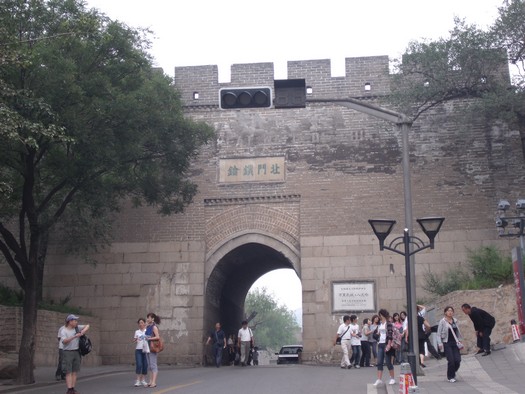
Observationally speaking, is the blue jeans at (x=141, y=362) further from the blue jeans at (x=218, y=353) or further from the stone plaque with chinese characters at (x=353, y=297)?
the stone plaque with chinese characters at (x=353, y=297)

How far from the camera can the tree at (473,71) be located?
1942 cm

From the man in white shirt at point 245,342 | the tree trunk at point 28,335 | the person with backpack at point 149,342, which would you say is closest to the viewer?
the person with backpack at point 149,342

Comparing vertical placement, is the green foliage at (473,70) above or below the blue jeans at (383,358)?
above

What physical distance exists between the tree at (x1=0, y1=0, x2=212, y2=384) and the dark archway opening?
5.76 meters

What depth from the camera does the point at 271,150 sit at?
72.2 feet

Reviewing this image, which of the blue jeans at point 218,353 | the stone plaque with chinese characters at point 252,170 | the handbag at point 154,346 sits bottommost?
the blue jeans at point 218,353

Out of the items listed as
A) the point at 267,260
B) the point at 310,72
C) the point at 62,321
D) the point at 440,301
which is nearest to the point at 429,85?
the point at 310,72

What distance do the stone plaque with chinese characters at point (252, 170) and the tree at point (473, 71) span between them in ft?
12.6

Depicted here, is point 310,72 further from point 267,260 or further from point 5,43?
point 5,43

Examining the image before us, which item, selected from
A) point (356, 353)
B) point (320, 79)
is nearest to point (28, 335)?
point (356, 353)

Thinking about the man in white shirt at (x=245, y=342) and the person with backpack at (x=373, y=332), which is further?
the man in white shirt at (x=245, y=342)

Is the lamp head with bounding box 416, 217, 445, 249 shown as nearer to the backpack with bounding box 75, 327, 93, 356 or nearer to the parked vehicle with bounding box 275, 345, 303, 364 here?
the backpack with bounding box 75, 327, 93, 356

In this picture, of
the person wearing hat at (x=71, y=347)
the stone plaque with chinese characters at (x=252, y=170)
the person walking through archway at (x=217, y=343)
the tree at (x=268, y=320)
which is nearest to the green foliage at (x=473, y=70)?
the stone plaque with chinese characters at (x=252, y=170)

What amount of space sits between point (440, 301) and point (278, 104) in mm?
8845
